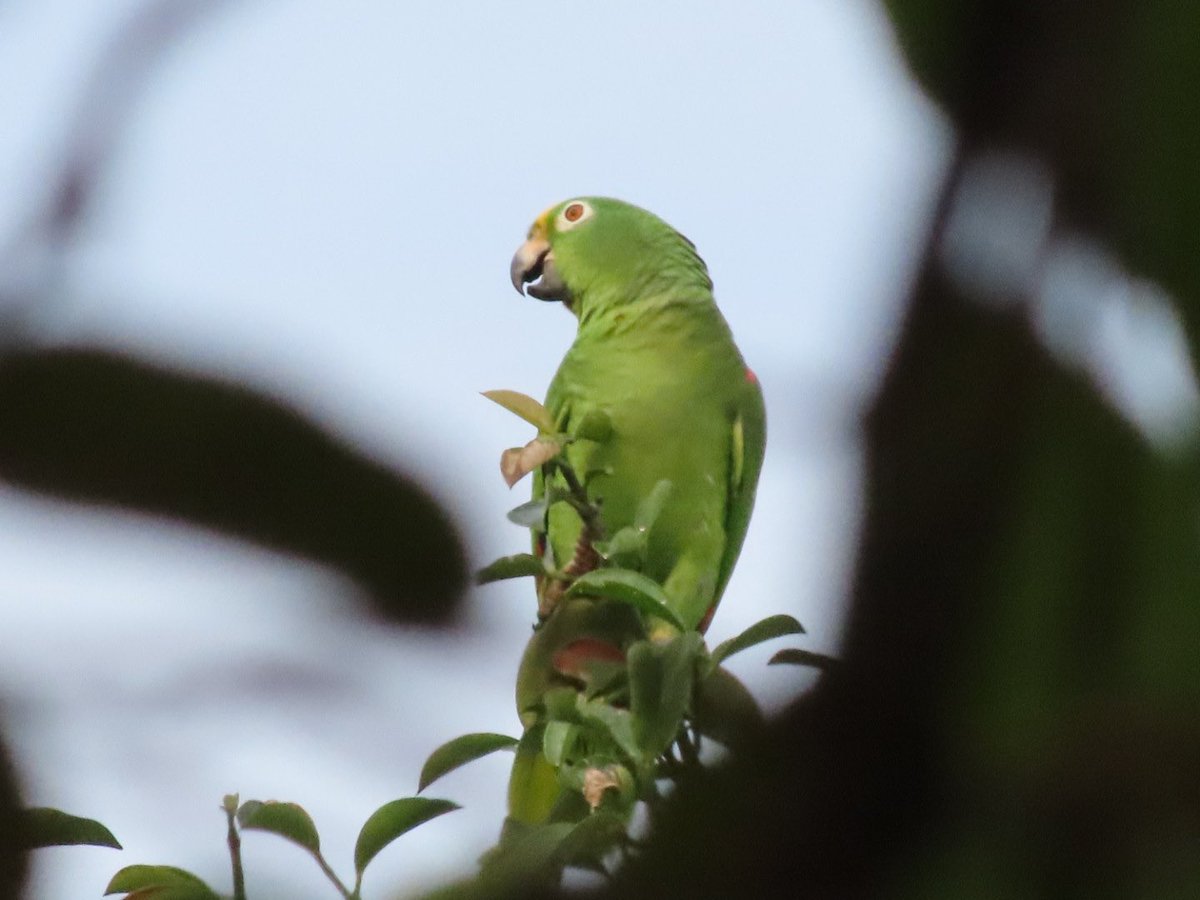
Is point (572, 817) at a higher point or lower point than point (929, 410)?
lower

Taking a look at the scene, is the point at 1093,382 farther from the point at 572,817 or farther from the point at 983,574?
the point at 572,817

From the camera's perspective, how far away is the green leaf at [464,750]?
0.90 metres

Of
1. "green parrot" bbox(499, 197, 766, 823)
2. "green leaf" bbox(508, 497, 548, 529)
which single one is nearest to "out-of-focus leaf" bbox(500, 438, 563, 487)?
"green leaf" bbox(508, 497, 548, 529)

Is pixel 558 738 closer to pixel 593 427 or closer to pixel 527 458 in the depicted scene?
pixel 527 458

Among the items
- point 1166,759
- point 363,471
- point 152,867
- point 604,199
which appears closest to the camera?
point 1166,759

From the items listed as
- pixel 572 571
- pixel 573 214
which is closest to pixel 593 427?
pixel 572 571

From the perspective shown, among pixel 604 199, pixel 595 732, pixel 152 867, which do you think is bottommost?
pixel 152 867

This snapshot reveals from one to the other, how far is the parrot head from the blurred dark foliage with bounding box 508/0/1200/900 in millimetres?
1569

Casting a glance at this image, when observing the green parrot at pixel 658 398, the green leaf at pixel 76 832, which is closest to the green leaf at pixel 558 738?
the green leaf at pixel 76 832

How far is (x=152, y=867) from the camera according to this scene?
79 cm

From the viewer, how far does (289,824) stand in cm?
81

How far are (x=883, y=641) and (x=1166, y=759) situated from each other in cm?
4

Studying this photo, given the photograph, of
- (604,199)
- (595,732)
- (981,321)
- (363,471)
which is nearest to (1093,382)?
(981,321)

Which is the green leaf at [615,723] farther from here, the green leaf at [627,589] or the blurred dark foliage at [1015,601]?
the blurred dark foliage at [1015,601]
